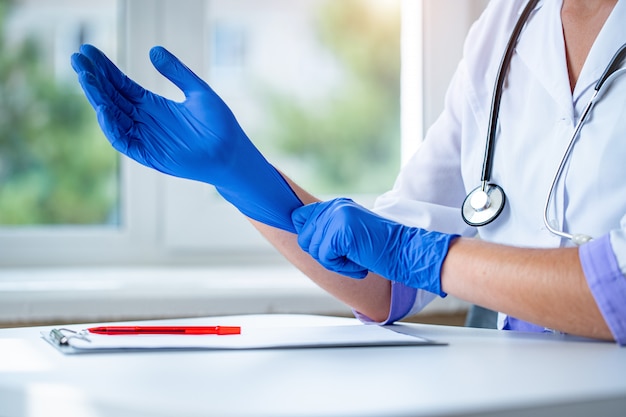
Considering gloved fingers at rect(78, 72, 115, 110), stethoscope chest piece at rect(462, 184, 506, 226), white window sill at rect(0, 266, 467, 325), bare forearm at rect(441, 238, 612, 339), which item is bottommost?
white window sill at rect(0, 266, 467, 325)

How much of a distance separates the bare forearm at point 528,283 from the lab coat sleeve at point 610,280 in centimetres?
1

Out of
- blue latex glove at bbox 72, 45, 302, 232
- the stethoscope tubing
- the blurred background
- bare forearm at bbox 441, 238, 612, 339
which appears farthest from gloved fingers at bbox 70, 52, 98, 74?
the blurred background

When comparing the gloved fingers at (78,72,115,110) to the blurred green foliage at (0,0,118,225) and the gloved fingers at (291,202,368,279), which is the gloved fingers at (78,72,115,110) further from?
the blurred green foliage at (0,0,118,225)

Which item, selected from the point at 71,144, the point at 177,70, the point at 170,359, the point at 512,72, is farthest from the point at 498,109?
the point at 71,144

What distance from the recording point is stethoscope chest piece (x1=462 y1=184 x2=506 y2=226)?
3.62ft

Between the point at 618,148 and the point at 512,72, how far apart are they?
0.26 metres

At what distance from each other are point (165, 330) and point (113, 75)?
348 millimetres

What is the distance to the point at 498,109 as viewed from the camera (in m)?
1.18

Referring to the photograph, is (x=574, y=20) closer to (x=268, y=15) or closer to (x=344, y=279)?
(x=344, y=279)

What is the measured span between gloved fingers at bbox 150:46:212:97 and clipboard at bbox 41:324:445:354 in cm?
32

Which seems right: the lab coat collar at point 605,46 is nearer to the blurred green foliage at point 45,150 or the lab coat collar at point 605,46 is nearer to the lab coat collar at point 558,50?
the lab coat collar at point 558,50

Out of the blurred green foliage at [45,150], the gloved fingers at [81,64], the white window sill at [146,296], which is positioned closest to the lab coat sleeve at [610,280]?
the gloved fingers at [81,64]

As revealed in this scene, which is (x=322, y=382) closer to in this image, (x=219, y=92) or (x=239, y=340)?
(x=239, y=340)

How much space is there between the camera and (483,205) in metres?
1.11
